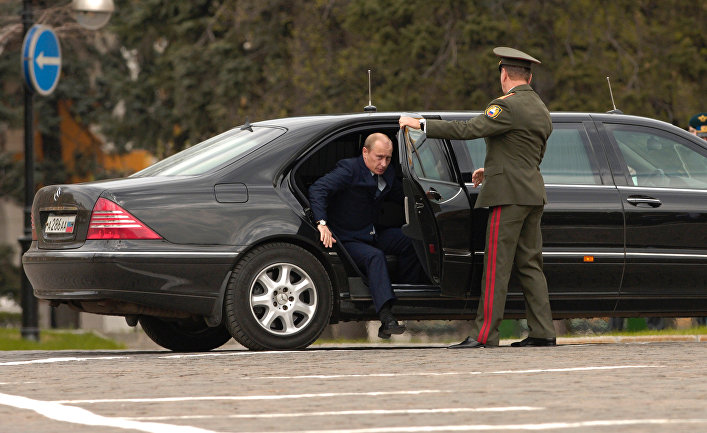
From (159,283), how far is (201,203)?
55 centimetres

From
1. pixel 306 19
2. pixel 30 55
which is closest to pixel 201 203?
pixel 30 55

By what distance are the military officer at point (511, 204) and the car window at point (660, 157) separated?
0.82 metres

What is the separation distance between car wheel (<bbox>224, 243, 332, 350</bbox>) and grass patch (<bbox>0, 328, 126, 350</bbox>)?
6297mm

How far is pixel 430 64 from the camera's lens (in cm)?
2498

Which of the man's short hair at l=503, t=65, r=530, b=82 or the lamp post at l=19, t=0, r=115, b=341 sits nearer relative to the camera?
the man's short hair at l=503, t=65, r=530, b=82

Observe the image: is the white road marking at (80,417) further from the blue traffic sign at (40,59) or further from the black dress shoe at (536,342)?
the blue traffic sign at (40,59)

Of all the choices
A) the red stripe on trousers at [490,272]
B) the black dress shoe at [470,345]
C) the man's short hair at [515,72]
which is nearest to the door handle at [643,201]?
the red stripe on trousers at [490,272]

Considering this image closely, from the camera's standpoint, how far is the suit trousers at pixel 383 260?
9951 mm

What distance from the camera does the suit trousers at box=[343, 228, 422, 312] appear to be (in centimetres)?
995

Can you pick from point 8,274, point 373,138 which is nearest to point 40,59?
point 373,138

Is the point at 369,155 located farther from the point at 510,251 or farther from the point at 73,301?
the point at 73,301

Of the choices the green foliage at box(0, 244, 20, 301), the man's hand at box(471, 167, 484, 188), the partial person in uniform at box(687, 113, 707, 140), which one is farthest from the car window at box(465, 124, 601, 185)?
the green foliage at box(0, 244, 20, 301)

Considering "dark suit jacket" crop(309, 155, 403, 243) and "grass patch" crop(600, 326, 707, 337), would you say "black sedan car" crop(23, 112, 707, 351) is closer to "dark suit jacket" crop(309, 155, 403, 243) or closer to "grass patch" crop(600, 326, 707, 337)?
"dark suit jacket" crop(309, 155, 403, 243)

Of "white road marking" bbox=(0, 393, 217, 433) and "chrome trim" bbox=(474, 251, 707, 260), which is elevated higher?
"chrome trim" bbox=(474, 251, 707, 260)
